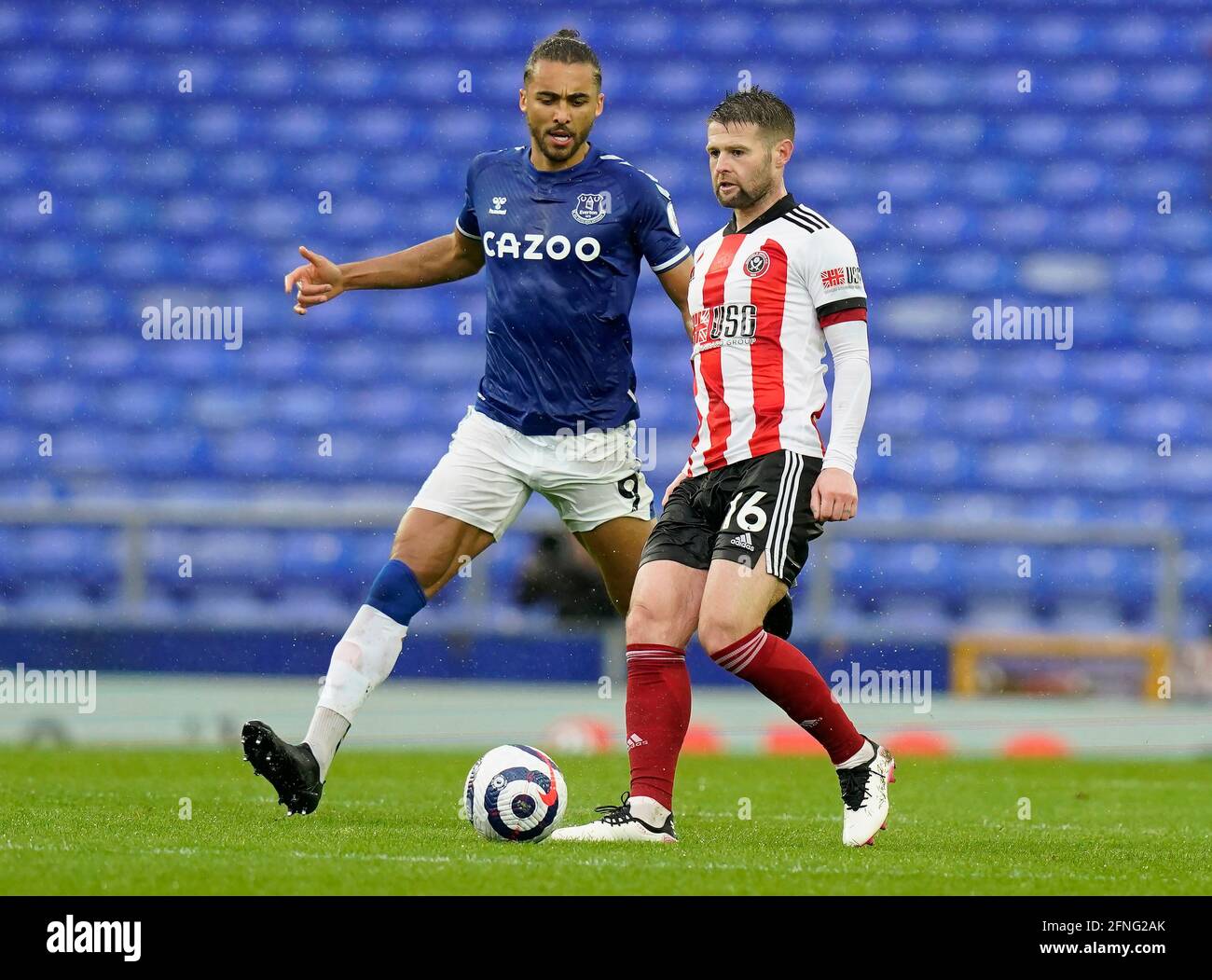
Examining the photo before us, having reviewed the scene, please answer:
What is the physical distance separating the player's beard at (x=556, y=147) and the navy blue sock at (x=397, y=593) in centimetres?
139

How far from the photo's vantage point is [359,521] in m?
9.98

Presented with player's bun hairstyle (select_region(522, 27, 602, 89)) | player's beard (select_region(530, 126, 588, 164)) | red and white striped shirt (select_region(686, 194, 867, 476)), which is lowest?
red and white striped shirt (select_region(686, 194, 867, 476))

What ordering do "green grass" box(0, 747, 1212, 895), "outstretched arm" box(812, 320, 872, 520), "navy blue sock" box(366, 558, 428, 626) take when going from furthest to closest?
1. "navy blue sock" box(366, 558, 428, 626)
2. "outstretched arm" box(812, 320, 872, 520)
3. "green grass" box(0, 747, 1212, 895)

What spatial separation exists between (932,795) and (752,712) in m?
2.70

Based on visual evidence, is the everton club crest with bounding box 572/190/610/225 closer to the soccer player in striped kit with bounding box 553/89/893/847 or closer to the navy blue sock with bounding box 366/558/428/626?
the soccer player in striped kit with bounding box 553/89/893/847

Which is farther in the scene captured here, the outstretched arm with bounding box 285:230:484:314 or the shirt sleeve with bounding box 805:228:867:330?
the outstretched arm with bounding box 285:230:484:314
